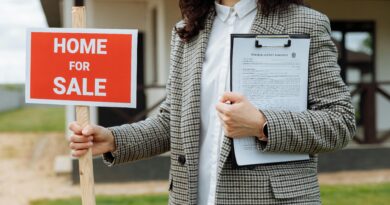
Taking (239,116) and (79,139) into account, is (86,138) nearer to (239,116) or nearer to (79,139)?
(79,139)

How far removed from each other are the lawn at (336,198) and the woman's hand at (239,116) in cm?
548

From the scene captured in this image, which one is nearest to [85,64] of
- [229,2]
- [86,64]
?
[86,64]

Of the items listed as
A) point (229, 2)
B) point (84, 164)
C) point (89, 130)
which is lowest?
point (84, 164)

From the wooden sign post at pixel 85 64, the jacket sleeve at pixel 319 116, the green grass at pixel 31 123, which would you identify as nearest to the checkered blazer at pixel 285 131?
the jacket sleeve at pixel 319 116

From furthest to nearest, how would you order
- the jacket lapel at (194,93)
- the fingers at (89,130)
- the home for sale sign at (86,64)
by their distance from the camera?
the home for sale sign at (86,64) < the fingers at (89,130) < the jacket lapel at (194,93)

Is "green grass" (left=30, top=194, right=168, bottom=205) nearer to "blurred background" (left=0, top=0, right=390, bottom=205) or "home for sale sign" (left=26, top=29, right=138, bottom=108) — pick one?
"blurred background" (left=0, top=0, right=390, bottom=205)

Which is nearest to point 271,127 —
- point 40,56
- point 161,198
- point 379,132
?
point 40,56

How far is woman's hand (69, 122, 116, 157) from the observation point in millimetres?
2033

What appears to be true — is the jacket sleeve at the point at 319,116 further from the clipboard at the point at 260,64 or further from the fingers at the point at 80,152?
the fingers at the point at 80,152

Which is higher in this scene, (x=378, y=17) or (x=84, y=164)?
(x=378, y=17)

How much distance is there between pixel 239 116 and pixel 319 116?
0.77ft

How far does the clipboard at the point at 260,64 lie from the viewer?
181cm

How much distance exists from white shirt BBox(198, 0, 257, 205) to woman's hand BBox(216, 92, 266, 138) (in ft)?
0.45

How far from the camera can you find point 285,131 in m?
1.78
